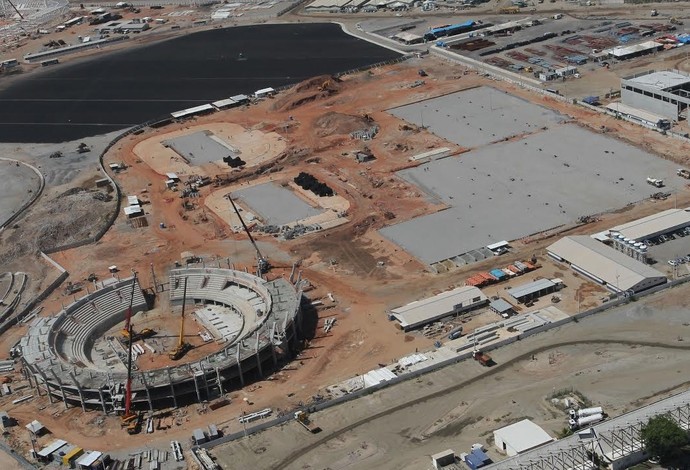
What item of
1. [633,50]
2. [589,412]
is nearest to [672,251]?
[589,412]

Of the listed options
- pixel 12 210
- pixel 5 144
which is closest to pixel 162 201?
pixel 12 210

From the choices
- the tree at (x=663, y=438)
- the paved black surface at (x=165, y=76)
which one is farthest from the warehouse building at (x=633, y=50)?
the tree at (x=663, y=438)

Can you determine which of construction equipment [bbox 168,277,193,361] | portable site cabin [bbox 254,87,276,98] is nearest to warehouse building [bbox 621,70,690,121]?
portable site cabin [bbox 254,87,276,98]

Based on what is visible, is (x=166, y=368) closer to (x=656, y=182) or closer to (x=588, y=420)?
(x=588, y=420)

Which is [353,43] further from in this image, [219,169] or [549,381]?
[549,381]

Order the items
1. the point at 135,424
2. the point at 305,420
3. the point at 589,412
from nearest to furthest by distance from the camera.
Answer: the point at 589,412 → the point at 305,420 → the point at 135,424

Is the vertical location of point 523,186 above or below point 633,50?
below

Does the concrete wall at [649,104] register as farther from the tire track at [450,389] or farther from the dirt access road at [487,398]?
the tire track at [450,389]
